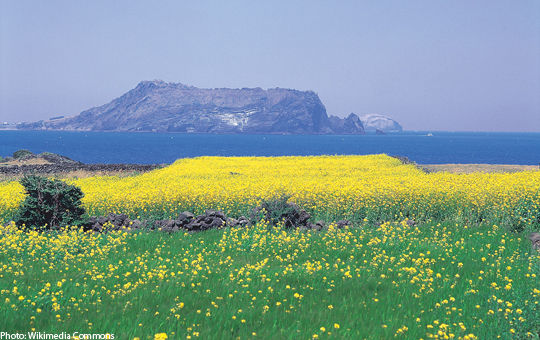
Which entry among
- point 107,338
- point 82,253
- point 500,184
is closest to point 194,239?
point 82,253

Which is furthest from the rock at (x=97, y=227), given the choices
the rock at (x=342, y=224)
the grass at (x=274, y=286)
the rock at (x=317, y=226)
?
the rock at (x=342, y=224)

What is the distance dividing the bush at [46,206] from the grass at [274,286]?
45.6 inches

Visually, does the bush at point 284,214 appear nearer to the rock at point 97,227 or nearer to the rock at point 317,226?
the rock at point 317,226

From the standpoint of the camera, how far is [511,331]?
17.6ft

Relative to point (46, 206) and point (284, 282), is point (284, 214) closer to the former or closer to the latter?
point (284, 282)

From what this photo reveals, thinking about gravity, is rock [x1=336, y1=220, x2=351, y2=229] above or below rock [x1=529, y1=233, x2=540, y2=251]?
below

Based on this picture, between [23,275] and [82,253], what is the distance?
70.7 inches

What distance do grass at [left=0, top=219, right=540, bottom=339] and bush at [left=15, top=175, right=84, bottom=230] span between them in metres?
1.16

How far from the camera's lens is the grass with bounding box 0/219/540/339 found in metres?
5.89

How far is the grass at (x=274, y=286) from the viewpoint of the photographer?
19.3 ft

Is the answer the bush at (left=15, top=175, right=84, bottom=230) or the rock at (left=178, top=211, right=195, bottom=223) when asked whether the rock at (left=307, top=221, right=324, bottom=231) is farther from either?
the bush at (left=15, top=175, right=84, bottom=230)

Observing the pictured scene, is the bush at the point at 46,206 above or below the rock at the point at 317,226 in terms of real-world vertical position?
above

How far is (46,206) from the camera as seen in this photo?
12766 mm

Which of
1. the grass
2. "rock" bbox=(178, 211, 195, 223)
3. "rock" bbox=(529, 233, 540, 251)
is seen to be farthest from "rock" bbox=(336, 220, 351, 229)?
"rock" bbox=(529, 233, 540, 251)
